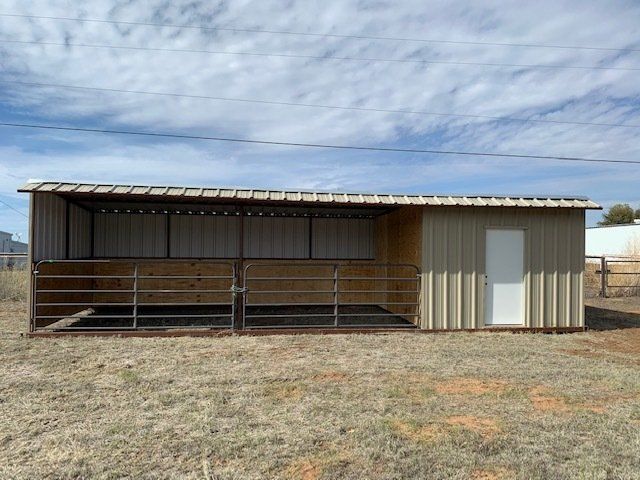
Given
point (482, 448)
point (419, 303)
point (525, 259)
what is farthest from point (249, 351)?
point (525, 259)

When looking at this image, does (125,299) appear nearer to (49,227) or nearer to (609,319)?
(49,227)

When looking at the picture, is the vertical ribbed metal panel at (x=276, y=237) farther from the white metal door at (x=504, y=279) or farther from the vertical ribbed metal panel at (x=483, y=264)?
the white metal door at (x=504, y=279)

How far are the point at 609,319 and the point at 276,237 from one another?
7.38 metres

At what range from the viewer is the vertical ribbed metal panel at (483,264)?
8664mm

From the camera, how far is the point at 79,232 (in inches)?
401

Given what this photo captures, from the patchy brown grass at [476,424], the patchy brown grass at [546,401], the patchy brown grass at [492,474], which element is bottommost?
the patchy brown grass at [492,474]

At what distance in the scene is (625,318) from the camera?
10992mm

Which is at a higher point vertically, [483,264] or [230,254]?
[230,254]

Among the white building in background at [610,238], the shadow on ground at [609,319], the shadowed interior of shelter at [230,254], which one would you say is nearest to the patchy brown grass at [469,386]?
the shadowed interior of shelter at [230,254]

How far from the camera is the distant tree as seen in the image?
47281mm

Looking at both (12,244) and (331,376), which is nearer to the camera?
(331,376)

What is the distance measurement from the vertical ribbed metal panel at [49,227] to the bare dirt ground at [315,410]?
56.2 inches

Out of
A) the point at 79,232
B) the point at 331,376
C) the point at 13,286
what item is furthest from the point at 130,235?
the point at 331,376

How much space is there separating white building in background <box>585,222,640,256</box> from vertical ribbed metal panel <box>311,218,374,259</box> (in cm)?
2172
